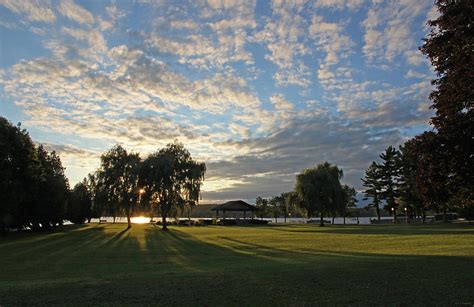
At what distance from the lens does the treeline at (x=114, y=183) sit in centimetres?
3691

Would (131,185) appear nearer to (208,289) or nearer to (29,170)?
(29,170)

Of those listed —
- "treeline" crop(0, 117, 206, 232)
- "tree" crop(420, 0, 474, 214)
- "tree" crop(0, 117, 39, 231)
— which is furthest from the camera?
"treeline" crop(0, 117, 206, 232)

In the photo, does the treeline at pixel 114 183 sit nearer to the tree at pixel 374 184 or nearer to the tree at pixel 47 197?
the tree at pixel 47 197

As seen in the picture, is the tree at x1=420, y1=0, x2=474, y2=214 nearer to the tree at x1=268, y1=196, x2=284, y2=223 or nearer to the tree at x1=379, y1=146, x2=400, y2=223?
the tree at x1=379, y1=146, x2=400, y2=223

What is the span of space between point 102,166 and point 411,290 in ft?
155

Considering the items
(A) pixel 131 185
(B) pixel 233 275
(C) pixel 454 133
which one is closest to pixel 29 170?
(A) pixel 131 185

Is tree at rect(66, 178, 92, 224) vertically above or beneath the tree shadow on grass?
above

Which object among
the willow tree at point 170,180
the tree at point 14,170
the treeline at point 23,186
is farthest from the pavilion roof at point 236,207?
the tree at point 14,170

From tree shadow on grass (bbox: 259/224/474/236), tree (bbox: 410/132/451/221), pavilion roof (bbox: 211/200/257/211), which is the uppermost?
pavilion roof (bbox: 211/200/257/211)

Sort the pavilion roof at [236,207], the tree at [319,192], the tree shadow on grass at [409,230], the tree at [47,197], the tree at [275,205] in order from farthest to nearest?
1. the tree at [275,205]
2. the pavilion roof at [236,207]
3. the tree at [319,192]
4. the tree at [47,197]
5. the tree shadow on grass at [409,230]

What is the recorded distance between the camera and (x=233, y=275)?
956cm

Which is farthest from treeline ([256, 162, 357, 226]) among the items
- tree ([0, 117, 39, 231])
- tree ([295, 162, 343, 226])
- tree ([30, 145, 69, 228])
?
tree ([0, 117, 39, 231])

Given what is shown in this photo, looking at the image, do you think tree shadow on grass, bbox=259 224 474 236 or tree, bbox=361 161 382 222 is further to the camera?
tree, bbox=361 161 382 222

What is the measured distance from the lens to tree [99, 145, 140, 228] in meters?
45.9
